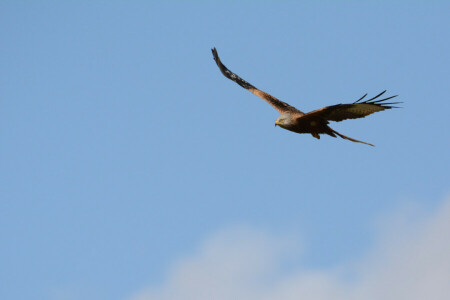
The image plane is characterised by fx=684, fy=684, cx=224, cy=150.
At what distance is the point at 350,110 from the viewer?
1327cm

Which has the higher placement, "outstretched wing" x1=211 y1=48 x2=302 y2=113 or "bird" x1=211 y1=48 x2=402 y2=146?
"outstretched wing" x1=211 y1=48 x2=302 y2=113

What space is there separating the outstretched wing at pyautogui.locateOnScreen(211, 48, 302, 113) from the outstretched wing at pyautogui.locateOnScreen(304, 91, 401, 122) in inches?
51.0

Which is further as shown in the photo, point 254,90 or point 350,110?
point 254,90

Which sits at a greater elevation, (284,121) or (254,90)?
(254,90)

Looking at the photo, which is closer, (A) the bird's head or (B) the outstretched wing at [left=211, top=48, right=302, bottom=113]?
(A) the bird's head

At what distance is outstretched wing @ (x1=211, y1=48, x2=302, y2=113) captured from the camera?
15609 millimetres

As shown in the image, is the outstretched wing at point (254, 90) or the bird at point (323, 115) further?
the outstretched wing at point (254, 90)

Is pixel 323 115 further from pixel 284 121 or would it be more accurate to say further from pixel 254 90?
pixel 254 90

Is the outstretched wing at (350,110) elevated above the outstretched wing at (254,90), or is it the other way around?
the outstretched wing at (254,90)

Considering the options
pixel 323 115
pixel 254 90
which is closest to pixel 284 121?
pixel 323 115

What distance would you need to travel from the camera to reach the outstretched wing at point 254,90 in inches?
615

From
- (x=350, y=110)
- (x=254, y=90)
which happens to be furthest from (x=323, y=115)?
(x=254, y=90)

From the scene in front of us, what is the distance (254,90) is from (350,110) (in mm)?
4675

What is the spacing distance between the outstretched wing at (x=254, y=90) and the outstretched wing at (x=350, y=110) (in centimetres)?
130
